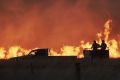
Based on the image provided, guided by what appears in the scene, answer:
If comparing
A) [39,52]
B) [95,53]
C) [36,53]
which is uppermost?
[39,52]

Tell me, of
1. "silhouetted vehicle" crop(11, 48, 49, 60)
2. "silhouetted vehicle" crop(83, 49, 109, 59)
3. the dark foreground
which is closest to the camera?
the dark foreground

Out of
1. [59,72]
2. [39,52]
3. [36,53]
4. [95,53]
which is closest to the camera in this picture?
[59,72]

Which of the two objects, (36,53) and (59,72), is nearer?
(59,72)

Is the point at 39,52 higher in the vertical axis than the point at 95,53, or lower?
higher

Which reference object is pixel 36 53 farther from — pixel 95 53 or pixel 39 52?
pixel 95 53

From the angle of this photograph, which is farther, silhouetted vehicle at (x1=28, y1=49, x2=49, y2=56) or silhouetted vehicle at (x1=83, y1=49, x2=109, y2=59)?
silhouetted vehicle at (x1=28, y1=49, x2=49, y2=56)

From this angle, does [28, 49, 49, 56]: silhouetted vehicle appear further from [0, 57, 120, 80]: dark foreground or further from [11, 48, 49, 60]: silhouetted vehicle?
[0, 57, 120, 80]: dark foreground

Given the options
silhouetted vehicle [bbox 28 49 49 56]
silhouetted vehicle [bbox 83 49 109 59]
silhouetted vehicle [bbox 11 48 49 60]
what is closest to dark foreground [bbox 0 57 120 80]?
silhouetted vehicle [bbox 83 49 109 59]

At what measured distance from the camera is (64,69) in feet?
89.6

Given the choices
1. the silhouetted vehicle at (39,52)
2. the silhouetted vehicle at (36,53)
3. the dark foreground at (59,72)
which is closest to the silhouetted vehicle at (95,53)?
the silhouetted vehicle at (36,53)

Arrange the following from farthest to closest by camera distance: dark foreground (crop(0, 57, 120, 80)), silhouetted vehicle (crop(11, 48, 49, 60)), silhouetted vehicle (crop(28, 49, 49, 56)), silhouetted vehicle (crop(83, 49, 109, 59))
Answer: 1. silhouetted vehicle (crop(28, 49, 49, 56))
2. silhouetted vehicle (crop(11, 48, 49, 60))
3. silhouetted vehicle (crop(83, 49, 109, 59))
4. dark foreground (crop(0, 57, 120, 80))

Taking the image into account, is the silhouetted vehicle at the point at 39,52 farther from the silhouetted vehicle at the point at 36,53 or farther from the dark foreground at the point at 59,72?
the dark foreground at the point at 59,72

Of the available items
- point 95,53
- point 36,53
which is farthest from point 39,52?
point 95,53

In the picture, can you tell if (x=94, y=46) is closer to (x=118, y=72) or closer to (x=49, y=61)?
(x=49, y=61)
